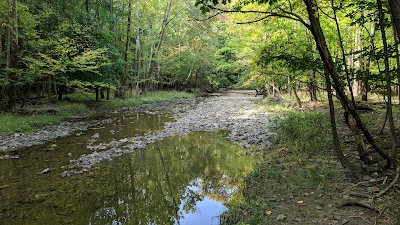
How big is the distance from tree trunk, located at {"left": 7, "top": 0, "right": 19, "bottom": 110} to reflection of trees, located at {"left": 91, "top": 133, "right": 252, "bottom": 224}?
10.1 meters

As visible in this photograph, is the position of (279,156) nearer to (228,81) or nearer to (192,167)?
(192,167)

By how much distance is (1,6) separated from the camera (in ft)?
48.4

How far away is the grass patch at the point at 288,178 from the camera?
15.7ft

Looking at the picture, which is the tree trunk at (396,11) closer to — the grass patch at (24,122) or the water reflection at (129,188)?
the water reflection at (129,188)

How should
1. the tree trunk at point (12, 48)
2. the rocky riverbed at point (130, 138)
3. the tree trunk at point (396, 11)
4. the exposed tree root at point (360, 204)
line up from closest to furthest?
1. the tree trunk at point (396, 11)
2. the exposed tree root at point (360, 204)
3. the rocky riverbed at point (130, 138)
4. the tree trunk at point (12, 48)

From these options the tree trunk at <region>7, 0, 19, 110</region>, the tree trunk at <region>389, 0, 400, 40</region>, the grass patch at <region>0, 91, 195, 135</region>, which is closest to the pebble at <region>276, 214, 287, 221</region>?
the tree trunk at <region>389, 0, 400, 40</region>

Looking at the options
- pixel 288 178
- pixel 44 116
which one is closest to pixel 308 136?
pixel 288 178

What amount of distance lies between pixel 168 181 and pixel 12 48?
44.1 feet

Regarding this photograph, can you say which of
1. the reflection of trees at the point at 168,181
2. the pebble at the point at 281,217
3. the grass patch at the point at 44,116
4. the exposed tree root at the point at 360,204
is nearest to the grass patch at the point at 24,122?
the grass patch at the point at 44,116

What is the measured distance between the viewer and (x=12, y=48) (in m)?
15.4

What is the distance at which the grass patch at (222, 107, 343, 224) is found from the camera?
4781 millimetres

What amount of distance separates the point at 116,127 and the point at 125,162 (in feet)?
22.6

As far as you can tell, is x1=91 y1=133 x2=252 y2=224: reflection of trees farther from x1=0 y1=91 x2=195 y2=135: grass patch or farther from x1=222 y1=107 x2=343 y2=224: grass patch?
x1=0 y1=91 x2=195 y2=135: grass patch

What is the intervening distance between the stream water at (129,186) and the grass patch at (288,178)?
1.58 ft
